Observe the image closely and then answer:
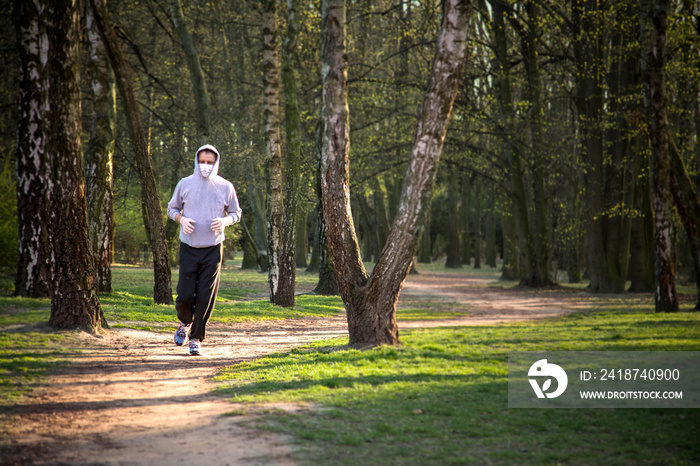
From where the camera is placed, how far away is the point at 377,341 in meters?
7.92

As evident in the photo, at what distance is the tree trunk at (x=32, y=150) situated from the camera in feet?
25.1

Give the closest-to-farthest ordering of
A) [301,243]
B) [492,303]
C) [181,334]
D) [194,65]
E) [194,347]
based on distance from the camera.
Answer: [194,347], [181,334], [194,65], [492,303], [301,243]

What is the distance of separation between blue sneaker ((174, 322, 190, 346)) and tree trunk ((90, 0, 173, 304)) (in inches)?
152

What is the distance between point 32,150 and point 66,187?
1.74m

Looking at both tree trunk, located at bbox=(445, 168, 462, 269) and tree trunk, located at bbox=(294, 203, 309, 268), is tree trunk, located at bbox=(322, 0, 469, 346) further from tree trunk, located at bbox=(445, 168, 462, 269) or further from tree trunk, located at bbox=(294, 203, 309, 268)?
tree trunk, located at bbox=(445, 168, 462, 269)

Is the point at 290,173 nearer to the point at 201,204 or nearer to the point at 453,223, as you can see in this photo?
the point at 201,204

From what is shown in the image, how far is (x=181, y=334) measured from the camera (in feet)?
27.5

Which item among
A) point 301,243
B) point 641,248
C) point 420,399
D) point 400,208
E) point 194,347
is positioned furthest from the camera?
point 301,243

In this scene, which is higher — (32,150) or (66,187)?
(32,150)

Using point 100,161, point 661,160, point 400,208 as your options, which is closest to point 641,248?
point 661,160

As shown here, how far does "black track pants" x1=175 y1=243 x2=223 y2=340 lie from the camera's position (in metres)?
7.54

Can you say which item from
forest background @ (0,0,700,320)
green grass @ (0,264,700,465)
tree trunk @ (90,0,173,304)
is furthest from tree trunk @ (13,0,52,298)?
forest background @ (0,0,700,320)

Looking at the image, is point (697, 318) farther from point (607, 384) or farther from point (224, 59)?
point (224, 59)

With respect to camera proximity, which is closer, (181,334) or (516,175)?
(181,334)
